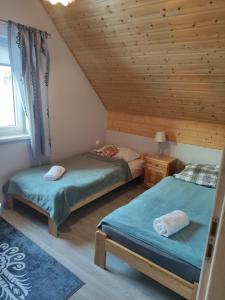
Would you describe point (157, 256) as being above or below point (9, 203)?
above

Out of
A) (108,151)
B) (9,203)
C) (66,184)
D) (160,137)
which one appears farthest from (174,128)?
(9,203)

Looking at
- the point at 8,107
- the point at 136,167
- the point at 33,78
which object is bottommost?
the point at 136,167

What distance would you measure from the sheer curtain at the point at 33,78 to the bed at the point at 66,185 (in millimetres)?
388

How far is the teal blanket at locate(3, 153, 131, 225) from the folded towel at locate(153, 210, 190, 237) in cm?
99

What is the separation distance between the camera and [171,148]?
3582mm

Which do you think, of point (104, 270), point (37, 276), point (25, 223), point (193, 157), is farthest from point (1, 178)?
point (193, 157)

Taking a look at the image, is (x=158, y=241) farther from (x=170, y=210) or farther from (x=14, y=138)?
(x=14, y=138)

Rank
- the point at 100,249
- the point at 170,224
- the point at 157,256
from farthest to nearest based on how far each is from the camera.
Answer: the point at 100,249, the point at 170,224, the point at 157,256

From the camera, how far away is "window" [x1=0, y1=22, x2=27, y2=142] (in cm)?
267

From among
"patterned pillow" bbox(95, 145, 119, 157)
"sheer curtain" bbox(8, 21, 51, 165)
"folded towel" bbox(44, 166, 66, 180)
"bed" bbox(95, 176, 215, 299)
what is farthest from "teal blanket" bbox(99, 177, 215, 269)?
"sheer curtain" bbox(8, 21, 51, 165)

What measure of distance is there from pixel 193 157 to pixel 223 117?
738 mm

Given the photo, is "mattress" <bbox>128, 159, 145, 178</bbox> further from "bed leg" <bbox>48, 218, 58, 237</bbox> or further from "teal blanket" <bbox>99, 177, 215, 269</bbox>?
"bed leg" <bbox>48, 218, 58, 237</bbox>

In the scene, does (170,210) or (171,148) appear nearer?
(170,210)

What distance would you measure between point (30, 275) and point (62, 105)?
225 centimetres
